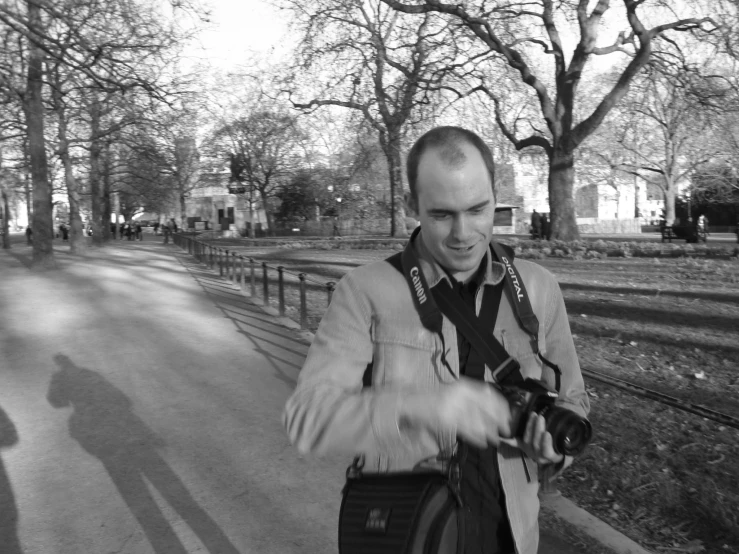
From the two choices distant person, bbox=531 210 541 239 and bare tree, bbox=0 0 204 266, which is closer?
bare tree, bbox=0 0 204 266

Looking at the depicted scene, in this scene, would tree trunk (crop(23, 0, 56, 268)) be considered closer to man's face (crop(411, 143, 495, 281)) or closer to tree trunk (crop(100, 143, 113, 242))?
tree trunk (crop(100, 143, 113, 242))

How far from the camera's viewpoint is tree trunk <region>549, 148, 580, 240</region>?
23094mm

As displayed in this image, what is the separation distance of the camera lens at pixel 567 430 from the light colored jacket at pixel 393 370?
0.64ft

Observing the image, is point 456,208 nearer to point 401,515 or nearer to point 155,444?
point 401,515

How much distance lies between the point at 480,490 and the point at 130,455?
442 centimetres

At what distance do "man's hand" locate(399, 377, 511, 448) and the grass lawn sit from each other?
9.58 feet

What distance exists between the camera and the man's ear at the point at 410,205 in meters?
1.86

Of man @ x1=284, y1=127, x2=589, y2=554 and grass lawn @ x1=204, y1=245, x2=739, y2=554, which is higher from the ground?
man @ x1=284, y1=127, x2=589, y2=554

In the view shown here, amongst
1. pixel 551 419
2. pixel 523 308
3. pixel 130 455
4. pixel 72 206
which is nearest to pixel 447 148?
pixel 523 308

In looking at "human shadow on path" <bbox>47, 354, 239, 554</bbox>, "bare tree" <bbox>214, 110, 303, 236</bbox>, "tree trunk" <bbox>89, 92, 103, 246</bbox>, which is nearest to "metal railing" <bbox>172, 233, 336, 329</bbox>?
"human shadow on path" <bbox>47, 354, 239, 554</bbox>

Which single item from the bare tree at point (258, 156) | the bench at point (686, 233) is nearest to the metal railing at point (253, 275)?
the bare tree at point (258, 156)

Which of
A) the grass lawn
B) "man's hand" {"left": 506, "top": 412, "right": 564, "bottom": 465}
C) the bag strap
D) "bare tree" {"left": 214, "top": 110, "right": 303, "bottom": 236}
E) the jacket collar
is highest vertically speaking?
"bare tree" {"left": 214, "top": 110, "right": 303, "bottom": 236}

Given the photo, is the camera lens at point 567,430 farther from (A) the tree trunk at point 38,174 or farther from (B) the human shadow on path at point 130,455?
(A) the tree trunk at point 38,174

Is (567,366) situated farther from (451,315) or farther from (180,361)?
(180,361)
